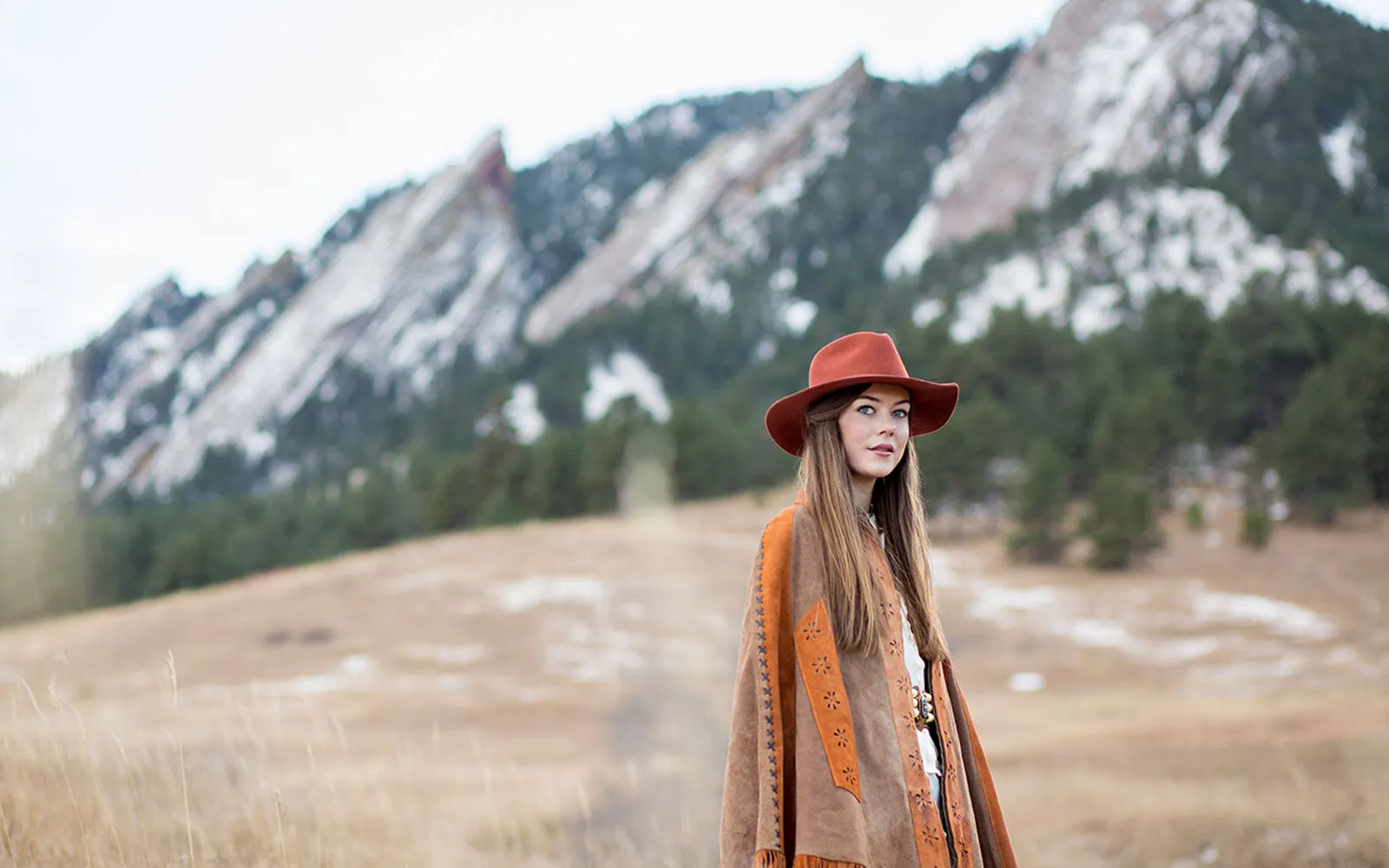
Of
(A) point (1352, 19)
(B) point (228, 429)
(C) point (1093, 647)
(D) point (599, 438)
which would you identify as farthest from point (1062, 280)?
(B) point (228, 429)

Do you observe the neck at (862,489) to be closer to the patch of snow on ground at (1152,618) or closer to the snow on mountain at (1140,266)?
the patch of snow on ground at (1152,618)

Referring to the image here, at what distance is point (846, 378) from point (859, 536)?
352 mm

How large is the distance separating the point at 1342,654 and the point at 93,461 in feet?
409

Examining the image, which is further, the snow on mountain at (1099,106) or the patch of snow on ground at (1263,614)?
the snow on mountain at (1099,106)

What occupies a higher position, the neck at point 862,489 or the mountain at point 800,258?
the mountain at point 800,258

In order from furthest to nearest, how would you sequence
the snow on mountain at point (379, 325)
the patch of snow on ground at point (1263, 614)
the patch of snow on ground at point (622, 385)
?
the snow on mountain at point (379, 325) → the patch of snow on ground at point (622, 385) → the patch of snow on ground at point (1263, 614)

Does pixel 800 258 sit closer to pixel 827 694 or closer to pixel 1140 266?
pixel 1140 266

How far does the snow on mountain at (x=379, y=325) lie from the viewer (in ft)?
337

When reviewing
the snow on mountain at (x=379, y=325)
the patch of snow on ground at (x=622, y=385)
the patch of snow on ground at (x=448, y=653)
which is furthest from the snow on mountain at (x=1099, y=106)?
the patch of snow on ground at (x=448, y=653)

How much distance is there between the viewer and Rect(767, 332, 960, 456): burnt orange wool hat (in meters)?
2.21

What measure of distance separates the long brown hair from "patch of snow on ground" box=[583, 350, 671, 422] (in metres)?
64.8

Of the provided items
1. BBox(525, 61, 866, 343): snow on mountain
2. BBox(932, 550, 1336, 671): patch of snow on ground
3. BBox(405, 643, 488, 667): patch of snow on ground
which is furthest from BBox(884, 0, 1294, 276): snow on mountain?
BBox(405, 643, 488, 667): patch of snow on ground

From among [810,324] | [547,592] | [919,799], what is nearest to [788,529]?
[919,799]

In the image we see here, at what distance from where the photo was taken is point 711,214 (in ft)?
339
